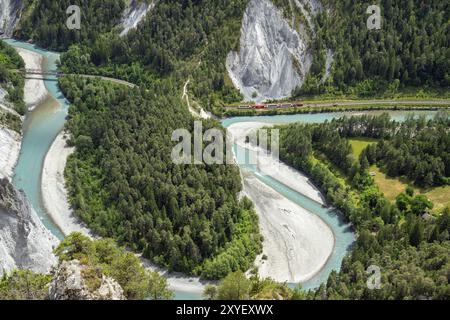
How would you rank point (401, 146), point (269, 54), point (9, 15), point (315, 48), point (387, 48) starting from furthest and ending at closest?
point (9, 15) → point (269, 54) → point (315, 48) → point (387, 48) → point (401, 146)

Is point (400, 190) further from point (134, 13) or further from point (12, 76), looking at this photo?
point (12, 76)

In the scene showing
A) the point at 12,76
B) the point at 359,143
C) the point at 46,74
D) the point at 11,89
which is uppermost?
the point at 12,76

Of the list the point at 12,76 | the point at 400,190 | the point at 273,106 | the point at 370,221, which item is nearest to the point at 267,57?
the point at 273,106

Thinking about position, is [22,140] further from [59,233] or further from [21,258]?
[21,258]

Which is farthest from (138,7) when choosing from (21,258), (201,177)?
(21,258)

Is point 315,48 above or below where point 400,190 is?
above

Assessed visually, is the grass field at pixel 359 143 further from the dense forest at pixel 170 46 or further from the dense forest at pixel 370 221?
the dense forest at pixel 170 46
